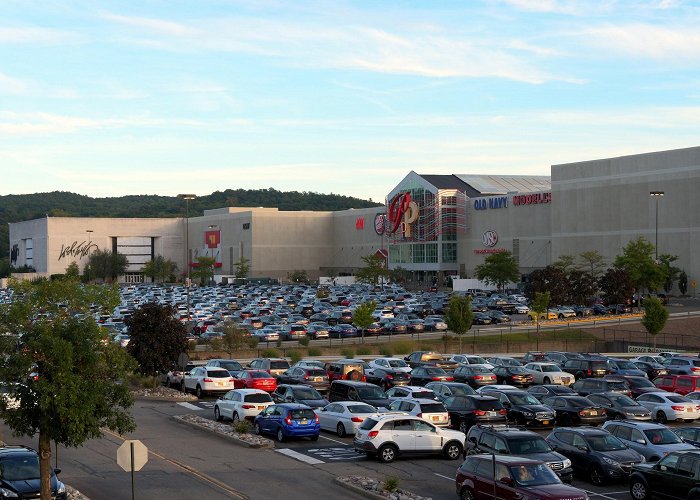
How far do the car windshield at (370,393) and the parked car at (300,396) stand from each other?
133cm

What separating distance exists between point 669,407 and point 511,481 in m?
16.0

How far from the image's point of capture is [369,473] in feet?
81.7

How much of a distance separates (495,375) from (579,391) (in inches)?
240

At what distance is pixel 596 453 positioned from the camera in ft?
79.2

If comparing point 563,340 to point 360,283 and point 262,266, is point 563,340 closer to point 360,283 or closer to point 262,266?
point 360,283

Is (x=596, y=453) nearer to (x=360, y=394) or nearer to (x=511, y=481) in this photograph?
(x=511, y=481)

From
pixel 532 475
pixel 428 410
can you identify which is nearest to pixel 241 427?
pixel 428 410

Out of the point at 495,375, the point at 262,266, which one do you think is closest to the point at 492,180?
the point at 262,266

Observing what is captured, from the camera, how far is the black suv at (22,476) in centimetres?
2041

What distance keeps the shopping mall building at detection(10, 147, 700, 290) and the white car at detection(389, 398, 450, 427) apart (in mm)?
39908

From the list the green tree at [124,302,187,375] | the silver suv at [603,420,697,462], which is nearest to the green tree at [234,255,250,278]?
the green tree at [124,302,187,375]

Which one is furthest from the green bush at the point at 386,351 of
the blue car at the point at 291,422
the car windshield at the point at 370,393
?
the blue car at the point at 291,422

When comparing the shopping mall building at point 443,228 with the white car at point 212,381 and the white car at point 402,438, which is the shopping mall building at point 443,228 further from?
the white car at point 402,438

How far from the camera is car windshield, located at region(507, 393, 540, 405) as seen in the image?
107 ft
